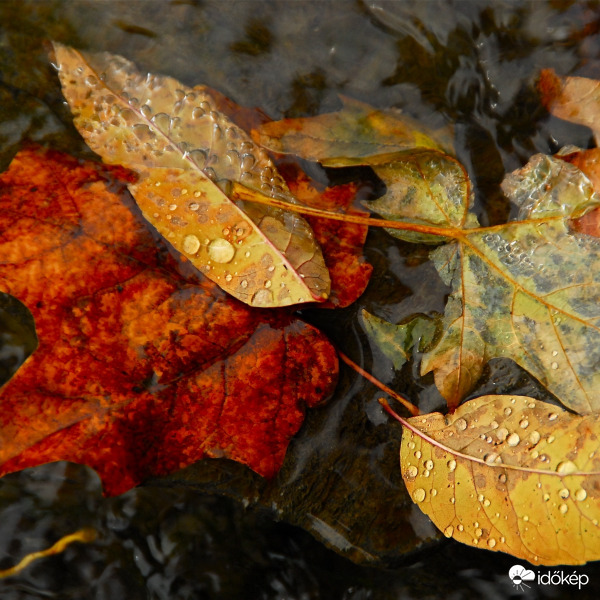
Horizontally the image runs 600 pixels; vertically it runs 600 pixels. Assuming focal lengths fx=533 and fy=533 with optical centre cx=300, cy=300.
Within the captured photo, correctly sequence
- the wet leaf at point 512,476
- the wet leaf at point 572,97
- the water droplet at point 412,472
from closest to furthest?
the wet leaf at point 512,476 < the water droplet at point 412,472 < the wet leaf at point 572,97

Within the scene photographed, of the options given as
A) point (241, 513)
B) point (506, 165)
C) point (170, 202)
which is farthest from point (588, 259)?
point (241, 513)

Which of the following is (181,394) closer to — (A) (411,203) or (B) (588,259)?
(A) (411,203)

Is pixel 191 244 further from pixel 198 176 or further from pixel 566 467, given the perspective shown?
pixel 566 467

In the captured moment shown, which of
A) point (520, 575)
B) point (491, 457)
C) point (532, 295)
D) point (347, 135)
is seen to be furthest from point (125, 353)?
point (520, 575)

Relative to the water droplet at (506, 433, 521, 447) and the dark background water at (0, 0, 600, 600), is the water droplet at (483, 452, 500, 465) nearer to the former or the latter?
the water droplet at (506, 433, 521, 447)

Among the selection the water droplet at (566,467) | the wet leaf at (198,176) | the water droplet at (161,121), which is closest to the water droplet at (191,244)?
the wet leaf at (198,176)

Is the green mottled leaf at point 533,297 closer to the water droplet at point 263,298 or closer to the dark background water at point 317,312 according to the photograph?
the dark background water at point 317,312
